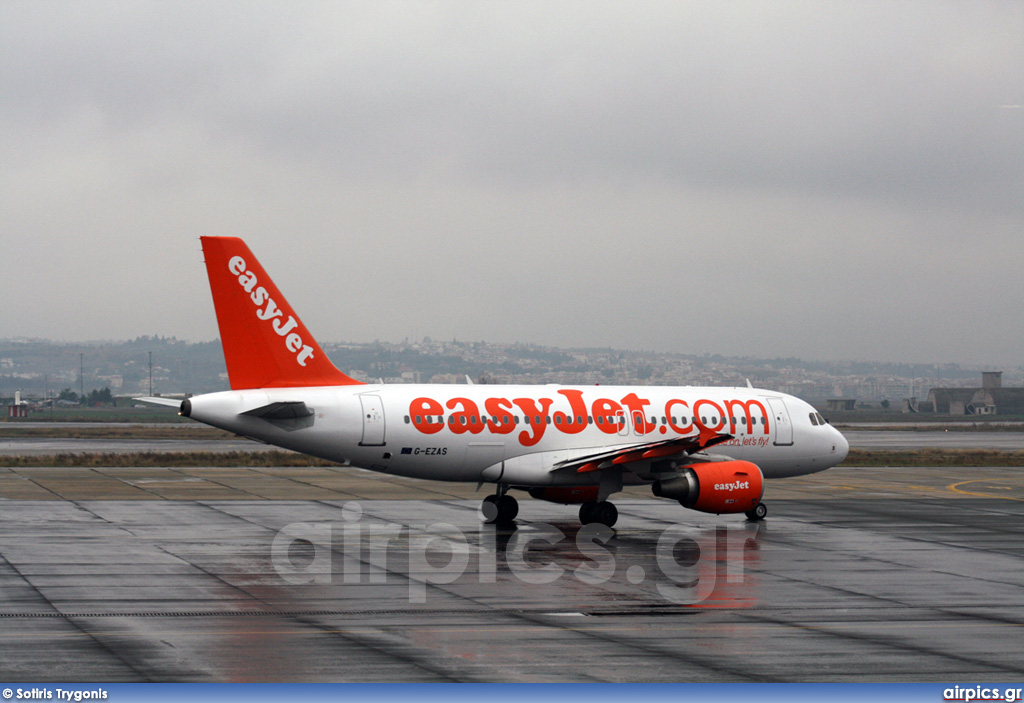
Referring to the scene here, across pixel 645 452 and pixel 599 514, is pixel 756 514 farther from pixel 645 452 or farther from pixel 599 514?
pixel 645 452

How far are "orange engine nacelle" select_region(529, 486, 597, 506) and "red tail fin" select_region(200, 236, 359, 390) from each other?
24.1 feet

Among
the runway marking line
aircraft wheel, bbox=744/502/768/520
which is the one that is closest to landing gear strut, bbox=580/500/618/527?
aircraft wheel, bbox=744/502/768/520

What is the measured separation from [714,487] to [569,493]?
4331mm

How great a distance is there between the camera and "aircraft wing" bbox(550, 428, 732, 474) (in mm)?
28750

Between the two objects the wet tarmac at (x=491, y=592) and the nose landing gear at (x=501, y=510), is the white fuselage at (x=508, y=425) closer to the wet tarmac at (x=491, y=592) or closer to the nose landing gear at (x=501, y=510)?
Answer: the nose landing gear at (x=501, y=510)

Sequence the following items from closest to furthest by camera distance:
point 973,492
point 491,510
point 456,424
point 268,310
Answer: point 268,310 → point 456,424 → point 491,510 → point 973,492

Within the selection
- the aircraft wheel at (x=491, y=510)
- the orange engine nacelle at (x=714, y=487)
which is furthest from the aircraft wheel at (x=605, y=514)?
the aircraft wheel at (x=491, y=510)

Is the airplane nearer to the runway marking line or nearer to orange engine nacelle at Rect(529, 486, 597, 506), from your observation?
orange engine nacelle at Rect(529, 486, 597, 506)

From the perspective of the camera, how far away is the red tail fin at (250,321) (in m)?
28.4

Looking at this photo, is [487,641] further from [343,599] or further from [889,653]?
[889,653]

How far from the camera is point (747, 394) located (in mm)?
35844

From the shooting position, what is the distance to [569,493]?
3138cm

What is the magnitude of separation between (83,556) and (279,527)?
6564mm

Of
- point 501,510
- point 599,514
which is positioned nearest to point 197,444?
point 501,510
